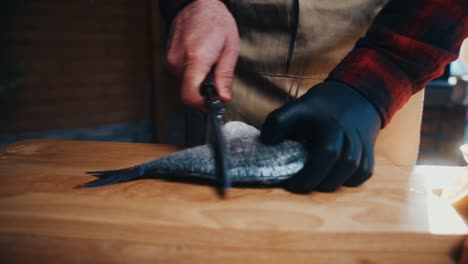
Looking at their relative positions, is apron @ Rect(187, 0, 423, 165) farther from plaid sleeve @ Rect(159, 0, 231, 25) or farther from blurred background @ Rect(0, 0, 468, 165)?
blurred background @ Rect(0, 0, 468, 165)

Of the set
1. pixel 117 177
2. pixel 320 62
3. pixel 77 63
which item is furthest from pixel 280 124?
pixel 77 63

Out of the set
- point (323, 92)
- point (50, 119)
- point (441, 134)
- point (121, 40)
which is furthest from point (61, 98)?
point (441, 134)

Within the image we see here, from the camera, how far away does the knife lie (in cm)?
75

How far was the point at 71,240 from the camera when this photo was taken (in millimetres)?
679

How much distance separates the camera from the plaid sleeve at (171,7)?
1205 mm

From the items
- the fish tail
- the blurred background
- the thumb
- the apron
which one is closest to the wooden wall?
A: the blurred background

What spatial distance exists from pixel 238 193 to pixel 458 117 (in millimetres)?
3763

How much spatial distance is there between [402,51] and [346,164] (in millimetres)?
369

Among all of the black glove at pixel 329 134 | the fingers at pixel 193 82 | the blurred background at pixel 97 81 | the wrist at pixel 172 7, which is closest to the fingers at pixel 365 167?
the black glove at pixel 329 134

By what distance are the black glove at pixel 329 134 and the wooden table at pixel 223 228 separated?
0.05 metres

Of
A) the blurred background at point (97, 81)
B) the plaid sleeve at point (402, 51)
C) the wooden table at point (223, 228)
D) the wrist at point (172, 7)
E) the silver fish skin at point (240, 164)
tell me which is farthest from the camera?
the blurred background at point (97, 81)

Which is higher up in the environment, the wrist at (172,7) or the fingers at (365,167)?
the wrist at (172,7)

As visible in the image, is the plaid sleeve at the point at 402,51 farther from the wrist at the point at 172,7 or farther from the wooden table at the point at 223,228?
the wrist at the point at 172,7

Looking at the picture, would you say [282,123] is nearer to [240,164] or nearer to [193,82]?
[240,164]
